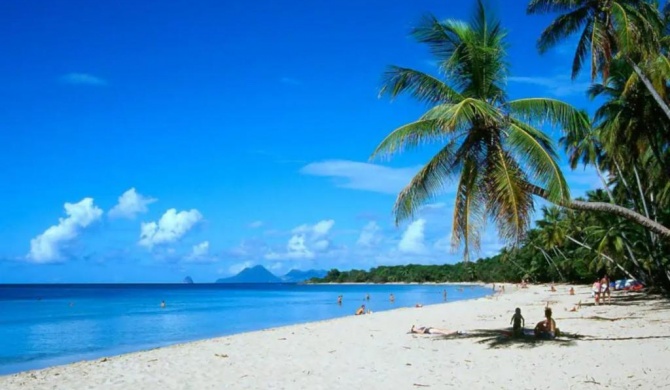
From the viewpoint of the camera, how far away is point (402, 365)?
34.1 feet

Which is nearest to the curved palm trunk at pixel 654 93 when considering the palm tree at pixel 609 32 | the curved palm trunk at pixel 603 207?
the palm tree at pixel 609 32

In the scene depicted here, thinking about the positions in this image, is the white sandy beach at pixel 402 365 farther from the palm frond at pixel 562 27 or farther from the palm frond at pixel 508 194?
the palm frond at pixel 562 27

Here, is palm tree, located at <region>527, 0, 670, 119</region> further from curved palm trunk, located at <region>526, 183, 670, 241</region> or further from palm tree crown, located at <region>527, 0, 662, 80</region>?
curved palm trunk, located at <region>526, 183, 670, 241</region>

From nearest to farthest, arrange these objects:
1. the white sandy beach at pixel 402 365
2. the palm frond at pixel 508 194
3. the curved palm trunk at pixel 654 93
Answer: the white sandy beach at pixel 402 365 → the palm frond at pixel 508 194 → the curved palm trunk at pixel 654 93

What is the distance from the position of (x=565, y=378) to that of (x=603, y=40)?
7.64m

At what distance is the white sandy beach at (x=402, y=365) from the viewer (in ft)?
28.8

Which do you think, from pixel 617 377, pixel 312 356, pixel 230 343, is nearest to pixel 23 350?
pixel 230 343

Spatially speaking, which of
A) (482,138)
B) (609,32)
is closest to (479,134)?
(482,138)

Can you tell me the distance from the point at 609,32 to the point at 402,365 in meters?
8.64

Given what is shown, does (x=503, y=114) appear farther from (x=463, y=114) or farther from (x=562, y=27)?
(x=562, y=27)

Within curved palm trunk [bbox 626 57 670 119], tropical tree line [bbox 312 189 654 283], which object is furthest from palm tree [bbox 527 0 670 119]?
tropical tree line [bbox 312 189 654 283]

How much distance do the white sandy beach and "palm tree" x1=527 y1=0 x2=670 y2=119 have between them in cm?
522

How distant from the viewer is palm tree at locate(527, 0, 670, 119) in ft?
38.7

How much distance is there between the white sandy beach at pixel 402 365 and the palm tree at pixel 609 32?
17.1 feet
